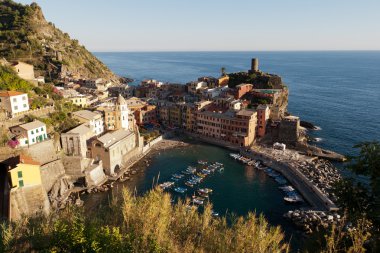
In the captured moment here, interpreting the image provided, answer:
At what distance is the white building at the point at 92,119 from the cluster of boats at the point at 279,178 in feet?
77.6

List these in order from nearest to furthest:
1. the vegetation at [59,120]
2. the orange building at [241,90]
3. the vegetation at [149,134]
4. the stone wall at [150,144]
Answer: the vegetation at [59,120], the stone wall at [150,144], the vegetation at [149,134], the orange building at [241,90]

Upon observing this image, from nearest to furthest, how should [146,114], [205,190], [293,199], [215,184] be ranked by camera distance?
[293,199] → [205,190] → [215,184] → [146,114]

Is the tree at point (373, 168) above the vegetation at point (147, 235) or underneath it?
above

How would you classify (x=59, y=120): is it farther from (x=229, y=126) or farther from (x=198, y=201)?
(x=229, y=126)

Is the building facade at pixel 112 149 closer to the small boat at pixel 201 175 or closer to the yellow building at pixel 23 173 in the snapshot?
the yellow building at pixel 23 173

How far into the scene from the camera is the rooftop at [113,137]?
43750mm

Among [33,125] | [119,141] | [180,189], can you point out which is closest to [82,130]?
[119,141]

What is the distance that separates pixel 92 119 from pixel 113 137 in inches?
208

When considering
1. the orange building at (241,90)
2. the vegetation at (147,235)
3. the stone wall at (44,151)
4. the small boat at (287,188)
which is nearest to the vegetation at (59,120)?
the stone wall at (44,151)

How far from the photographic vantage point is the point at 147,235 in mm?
16047

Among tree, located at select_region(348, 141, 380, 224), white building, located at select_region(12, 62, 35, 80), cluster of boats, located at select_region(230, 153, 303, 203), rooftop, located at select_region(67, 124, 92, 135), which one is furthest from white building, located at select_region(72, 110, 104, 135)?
tree, located at select_region(348, 141, 380, 224)

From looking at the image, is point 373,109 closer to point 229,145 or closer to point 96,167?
point 229,145

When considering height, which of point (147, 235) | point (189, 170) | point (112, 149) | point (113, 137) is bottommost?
point (189, 170)

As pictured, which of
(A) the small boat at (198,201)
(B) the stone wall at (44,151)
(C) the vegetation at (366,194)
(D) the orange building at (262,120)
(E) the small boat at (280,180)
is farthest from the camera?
(D) the orange building at (262,120)
